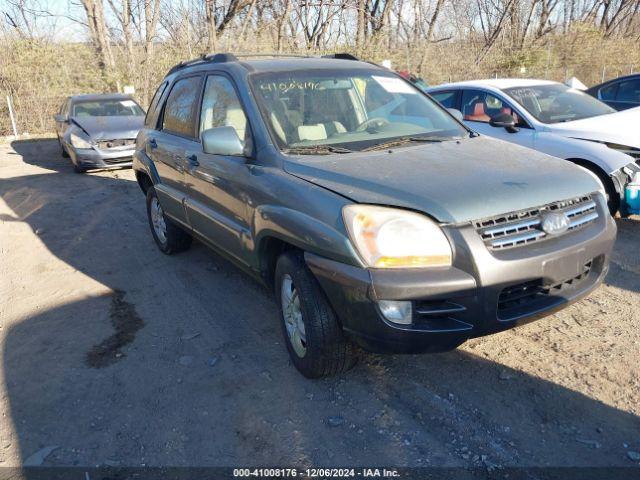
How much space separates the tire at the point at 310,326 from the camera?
115 inches

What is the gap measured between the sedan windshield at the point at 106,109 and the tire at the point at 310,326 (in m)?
10.4

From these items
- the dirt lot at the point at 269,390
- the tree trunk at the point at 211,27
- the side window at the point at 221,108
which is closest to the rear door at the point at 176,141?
the side window at the point at 221,108


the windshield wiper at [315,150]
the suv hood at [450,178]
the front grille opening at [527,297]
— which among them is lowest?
the front grille opening at [527,297]

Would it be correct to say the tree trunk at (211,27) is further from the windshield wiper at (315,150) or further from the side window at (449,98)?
the windshield wiper at (315,150)

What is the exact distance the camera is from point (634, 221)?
5938 millimetres

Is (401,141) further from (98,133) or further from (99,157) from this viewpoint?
(98,133)

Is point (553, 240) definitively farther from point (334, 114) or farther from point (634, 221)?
point (634, 221)

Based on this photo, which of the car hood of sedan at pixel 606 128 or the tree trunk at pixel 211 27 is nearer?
the car hood of sedan at pixel 606 128

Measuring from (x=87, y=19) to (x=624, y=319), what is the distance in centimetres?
2369

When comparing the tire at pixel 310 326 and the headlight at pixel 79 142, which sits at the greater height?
the tire at pixel 310 326

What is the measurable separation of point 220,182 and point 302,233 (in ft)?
4.15

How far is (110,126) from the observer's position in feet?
37.3

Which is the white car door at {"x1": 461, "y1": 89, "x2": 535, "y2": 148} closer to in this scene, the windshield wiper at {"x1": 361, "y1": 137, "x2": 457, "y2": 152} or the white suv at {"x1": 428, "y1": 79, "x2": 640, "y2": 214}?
the white suv at {"x1": 428, "y1": 79, "x2": 640, "y2": 214}

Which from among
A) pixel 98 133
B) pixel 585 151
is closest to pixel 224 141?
pixel 585 151
